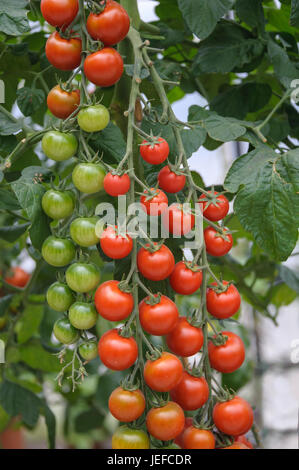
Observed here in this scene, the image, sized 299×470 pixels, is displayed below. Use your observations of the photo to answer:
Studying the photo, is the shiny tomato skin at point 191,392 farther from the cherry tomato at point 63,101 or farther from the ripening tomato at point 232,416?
the cherry tomato at point 63,101

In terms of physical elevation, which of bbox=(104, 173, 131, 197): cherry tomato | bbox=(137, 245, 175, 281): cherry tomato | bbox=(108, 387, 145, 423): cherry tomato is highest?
bbox=(104, 173, 131, 197): cherry tomato

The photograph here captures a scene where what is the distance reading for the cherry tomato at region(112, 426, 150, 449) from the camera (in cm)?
41

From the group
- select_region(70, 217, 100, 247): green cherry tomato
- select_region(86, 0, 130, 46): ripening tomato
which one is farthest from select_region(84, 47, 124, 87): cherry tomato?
select_region(70, 217, 100, 247): green cherry tomato

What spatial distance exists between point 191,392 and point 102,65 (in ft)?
0.92

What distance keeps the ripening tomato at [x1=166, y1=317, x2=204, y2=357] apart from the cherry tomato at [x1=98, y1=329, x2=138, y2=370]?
4 cm

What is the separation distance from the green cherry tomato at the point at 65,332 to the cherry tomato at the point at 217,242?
136mm

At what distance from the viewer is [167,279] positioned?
0.46 m

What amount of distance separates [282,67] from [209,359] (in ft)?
1.13

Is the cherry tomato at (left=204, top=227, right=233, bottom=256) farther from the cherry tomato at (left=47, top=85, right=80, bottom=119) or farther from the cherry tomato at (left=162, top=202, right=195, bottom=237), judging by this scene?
the cherry tomato at (left=47, top=85, right=80, bottom=119)

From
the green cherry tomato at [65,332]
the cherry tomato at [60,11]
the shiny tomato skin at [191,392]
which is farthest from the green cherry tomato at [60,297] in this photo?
the cherry tomato at [60,11]

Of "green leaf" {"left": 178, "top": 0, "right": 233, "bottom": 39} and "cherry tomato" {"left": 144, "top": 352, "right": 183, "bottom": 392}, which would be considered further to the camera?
"green leaf" {"left": 178, "top": 0, "right": 233, "bottom": 39}

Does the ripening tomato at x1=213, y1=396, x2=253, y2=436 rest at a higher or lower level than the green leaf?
lower

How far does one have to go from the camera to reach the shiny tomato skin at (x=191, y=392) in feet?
1.42
